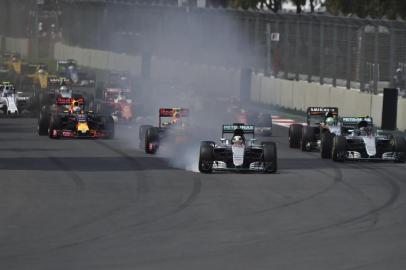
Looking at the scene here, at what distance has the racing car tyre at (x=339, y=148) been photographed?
27594mm

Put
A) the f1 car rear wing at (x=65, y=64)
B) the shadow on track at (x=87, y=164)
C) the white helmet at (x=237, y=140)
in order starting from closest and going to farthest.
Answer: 1. the white helmet at (x=237, y=140)
2. the shadow on track at (x=87, y=164)
3. the f1 car rear wing at (x=65, y=64)

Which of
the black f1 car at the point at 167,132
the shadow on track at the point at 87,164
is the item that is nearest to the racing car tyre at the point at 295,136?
the black f1 car at the point at 167,132

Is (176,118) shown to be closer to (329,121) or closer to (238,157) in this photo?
(329,121)

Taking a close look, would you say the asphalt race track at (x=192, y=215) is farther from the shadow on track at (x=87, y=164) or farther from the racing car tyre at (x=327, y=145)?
the racing car tyre at (x=327, y=145)

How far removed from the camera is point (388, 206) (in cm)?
2092

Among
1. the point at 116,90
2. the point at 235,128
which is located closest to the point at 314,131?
the point at 235,128

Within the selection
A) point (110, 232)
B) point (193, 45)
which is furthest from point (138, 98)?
point (193, 45)

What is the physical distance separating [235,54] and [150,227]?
43.3 metres

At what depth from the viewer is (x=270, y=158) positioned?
990 inches

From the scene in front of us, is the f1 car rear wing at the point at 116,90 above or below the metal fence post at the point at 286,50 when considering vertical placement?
below

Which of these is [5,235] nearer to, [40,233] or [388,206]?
[40,233]

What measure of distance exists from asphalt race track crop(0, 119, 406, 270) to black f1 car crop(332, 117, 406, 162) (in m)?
0.36

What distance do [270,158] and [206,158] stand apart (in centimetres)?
115

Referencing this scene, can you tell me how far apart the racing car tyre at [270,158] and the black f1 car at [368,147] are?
274 centimetres
